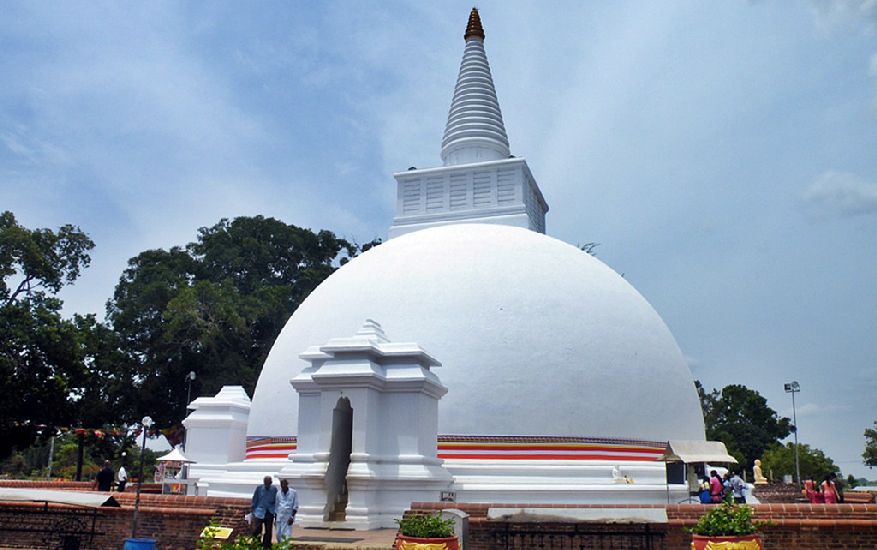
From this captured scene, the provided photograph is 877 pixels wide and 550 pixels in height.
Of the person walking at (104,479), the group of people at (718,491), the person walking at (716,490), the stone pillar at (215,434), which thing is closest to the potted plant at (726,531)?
the group of people at (718,491)

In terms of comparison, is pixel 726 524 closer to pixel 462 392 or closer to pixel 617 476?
pixel 617 476

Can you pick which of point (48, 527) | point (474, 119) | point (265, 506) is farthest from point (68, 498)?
point (474, 119)

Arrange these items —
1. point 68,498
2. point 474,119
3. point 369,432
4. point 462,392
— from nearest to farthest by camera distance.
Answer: point 68,498, point 369,432, point 462,392, point 474,119

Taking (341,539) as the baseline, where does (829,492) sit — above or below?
above

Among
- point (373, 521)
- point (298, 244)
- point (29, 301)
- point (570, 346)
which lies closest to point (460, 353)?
point (570, 346)

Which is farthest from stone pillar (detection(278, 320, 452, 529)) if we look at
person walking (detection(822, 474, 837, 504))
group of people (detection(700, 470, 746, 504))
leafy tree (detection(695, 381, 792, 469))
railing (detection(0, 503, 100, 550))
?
leafy tree (detection(695, 381, 792, 469))

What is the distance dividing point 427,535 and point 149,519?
465cm

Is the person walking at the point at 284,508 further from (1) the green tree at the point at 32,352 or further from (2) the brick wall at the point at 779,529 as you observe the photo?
(1) the green tree at the point at 32,352

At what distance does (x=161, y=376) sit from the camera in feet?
108

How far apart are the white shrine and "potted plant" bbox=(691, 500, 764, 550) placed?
5380 millimetres

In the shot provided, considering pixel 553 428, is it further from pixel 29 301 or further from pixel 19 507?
pixel 29 301

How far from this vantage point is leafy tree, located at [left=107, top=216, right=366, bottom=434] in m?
31.8

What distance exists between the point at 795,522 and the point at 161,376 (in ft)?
92.5

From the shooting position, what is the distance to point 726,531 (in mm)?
8844
